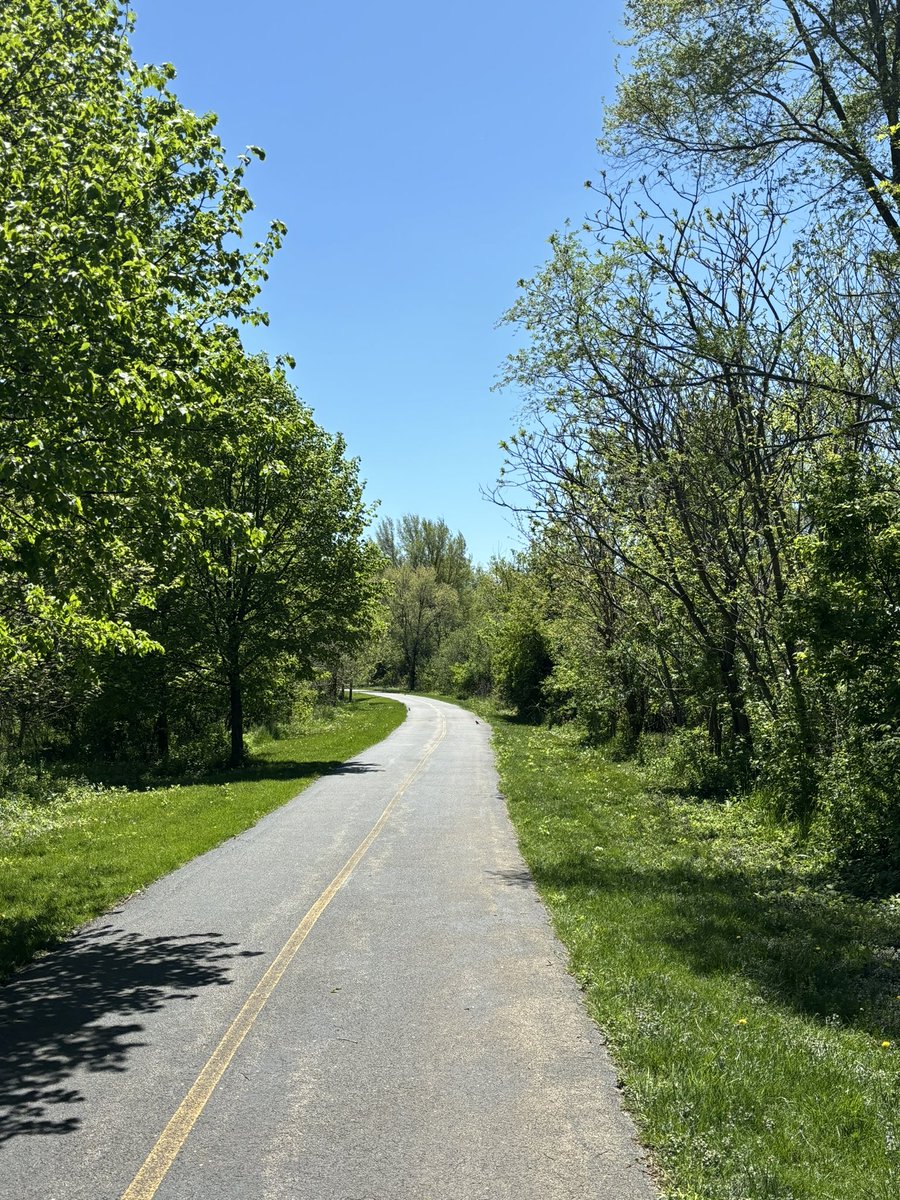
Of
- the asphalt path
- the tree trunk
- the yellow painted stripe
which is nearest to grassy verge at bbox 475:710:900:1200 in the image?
the asphalt path

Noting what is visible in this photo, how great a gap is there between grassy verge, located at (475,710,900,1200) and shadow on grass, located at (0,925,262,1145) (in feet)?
10.9

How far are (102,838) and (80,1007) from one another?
7.70 metres

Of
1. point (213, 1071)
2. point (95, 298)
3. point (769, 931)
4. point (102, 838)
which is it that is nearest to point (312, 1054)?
point (213, 1071)

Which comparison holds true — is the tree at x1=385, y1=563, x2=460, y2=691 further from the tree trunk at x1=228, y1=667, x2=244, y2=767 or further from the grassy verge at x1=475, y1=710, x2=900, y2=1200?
the grassy verge at x1=475, y1=710, x2=900, y2=1200

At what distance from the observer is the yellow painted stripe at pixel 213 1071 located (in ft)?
14.0

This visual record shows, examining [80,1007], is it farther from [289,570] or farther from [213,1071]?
[289,570]

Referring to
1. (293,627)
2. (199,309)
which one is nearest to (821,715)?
(199,309)

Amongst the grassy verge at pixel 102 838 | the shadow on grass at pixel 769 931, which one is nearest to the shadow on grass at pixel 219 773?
the grassy verge at pixel 102 838

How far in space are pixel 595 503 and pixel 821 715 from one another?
6.65 meters

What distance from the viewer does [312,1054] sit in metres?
5.74

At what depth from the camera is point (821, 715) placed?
13695mm

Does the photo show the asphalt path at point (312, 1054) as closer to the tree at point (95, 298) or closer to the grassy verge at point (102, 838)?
the grassy verge at point (102, 838)

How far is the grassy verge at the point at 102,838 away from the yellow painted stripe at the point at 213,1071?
2456 mm

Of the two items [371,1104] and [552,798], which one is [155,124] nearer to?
[371,1104]
